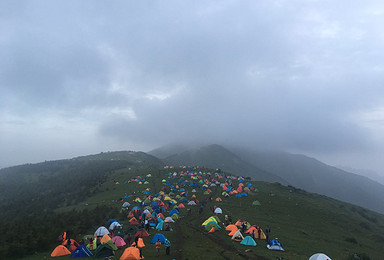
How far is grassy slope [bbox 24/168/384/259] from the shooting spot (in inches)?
1158

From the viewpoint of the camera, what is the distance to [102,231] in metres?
34.1

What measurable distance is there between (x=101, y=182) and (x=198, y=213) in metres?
58.8

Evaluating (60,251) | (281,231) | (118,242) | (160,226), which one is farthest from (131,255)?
(281,231)

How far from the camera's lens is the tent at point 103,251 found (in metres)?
26.5

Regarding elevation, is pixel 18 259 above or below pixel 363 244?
above

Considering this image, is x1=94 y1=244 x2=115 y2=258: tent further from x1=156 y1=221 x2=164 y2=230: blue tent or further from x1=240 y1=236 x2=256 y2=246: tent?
x1=240 y1=236 x2=256 y2=246: tent

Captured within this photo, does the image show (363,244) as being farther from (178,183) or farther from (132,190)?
(132,190)

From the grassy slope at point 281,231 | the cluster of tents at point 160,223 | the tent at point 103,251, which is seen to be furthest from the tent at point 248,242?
the tent at point 103,251

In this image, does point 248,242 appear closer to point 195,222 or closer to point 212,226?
point 212,226

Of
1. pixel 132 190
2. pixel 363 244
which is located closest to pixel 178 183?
pixel 132 190

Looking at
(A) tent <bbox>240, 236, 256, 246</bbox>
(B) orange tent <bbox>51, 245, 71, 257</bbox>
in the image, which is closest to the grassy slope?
(A) tent <bbox>240, 236, 256, 246</bbox>

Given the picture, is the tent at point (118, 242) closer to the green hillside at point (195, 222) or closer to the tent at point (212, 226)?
the green hillside at point (195, 222)

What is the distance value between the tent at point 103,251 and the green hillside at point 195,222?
911 millimetres

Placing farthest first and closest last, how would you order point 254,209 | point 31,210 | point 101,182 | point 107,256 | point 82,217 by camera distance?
1. point 101,182
2. point 31,210
3. point 254,209
4. point 82,217
5. point 107,256
